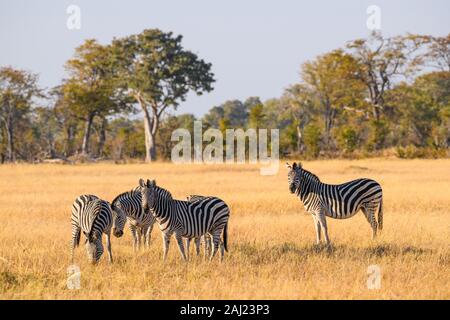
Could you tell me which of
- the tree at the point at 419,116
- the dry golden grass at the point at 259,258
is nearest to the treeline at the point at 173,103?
the tree at the point at 419,116

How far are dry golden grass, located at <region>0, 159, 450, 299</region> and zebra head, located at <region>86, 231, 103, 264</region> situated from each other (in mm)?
144

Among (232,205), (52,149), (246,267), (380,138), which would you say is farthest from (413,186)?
(52,149)

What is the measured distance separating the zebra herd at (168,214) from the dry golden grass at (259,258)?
1.05 ft

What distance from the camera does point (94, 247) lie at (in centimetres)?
1019

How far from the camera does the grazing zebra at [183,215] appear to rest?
33.2 ft

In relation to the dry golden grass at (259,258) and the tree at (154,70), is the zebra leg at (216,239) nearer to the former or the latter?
the dry golden grass at (259,258)

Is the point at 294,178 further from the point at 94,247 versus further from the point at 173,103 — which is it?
the point at 173,103

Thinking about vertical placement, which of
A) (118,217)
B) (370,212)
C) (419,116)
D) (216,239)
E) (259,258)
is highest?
(419,116)

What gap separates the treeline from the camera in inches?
2057

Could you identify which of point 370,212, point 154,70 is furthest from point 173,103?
point 370,212

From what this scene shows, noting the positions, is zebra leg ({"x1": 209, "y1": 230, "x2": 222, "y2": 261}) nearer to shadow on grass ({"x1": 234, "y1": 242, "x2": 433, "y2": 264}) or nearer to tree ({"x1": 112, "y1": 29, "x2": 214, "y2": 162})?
shadow on grass ({"x1": 234, "y1": 242, "x2": 433, "y2": 264})

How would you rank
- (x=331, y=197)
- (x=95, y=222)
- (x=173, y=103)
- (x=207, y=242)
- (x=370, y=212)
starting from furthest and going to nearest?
(x=173, y=103) < (x=370, y=212) < (x=331, y=197) < (x=207, y=242) < (x=95, y=222)

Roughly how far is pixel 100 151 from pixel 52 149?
490 centimetres

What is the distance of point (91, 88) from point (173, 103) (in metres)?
8.20
